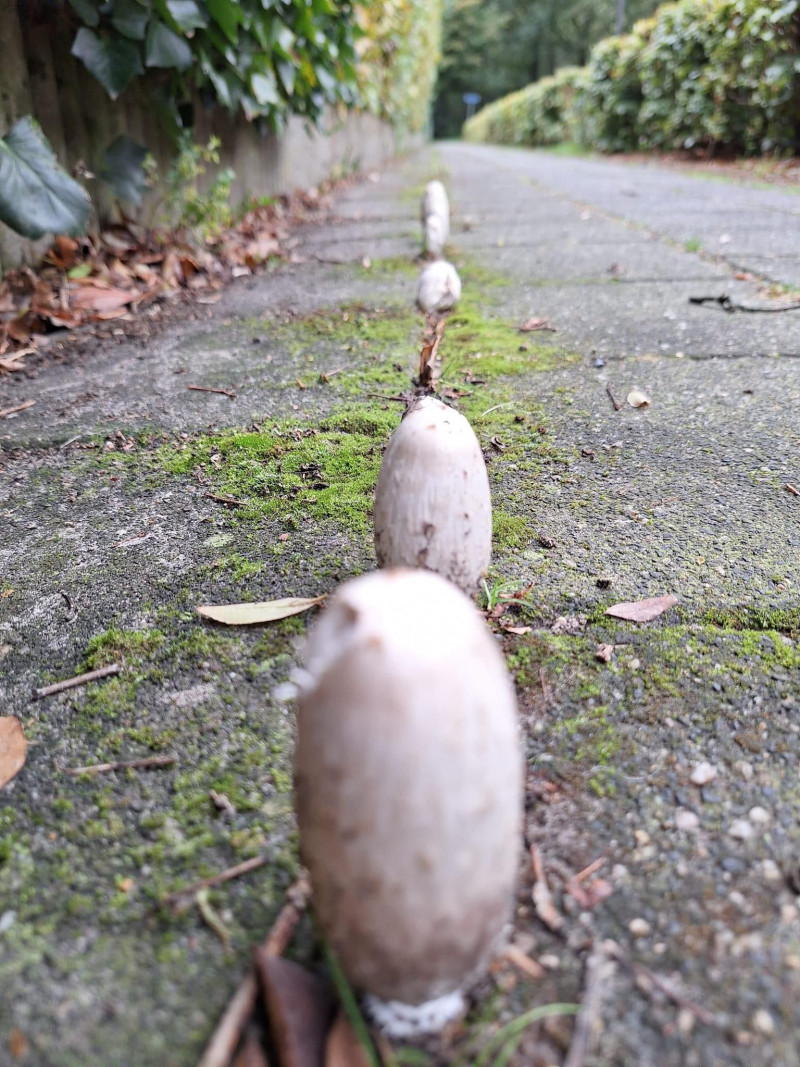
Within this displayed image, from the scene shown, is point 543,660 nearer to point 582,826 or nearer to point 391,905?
point 582,826

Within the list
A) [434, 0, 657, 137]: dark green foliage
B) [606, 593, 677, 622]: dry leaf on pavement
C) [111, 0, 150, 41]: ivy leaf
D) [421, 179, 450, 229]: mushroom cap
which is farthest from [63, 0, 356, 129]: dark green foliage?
[434, 0, 657, 137]: dark green foliage

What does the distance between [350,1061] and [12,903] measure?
45 cm

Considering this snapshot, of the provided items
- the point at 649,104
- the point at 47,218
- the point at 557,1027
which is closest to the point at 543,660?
the point at 557,1027

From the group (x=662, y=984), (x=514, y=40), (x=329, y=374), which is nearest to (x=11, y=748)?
(x=662, y=984)

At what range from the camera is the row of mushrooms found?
74 cm

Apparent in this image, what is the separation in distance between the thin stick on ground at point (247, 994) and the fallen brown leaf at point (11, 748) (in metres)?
0.47

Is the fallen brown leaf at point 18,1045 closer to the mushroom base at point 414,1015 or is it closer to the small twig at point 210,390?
the mushroom base at point 414,1015

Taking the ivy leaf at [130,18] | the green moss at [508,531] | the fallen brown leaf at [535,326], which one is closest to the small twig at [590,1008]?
the green moss at [508,531]

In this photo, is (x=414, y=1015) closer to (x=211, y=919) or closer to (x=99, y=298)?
(x=211, y=919)

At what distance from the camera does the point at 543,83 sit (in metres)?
23.6

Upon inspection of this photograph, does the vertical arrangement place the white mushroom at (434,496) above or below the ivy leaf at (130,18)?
below

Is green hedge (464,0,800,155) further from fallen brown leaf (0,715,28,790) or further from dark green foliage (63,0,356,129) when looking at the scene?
fallen brown leaf (0,715,28,790)

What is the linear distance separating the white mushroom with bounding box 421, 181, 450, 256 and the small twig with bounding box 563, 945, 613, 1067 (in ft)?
13.0

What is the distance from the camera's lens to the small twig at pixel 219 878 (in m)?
0.96
